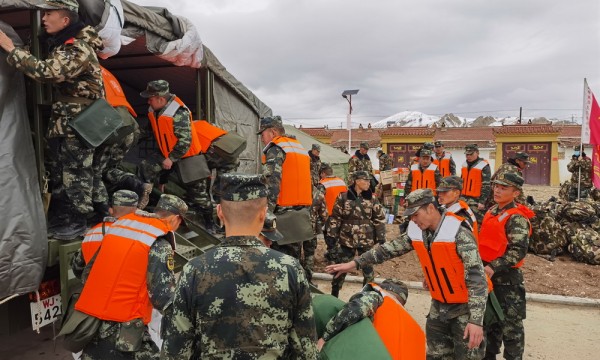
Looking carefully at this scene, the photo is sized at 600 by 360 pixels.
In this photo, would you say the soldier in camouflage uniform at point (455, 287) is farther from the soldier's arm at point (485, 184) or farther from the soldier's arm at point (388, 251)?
the soldier's arm at point (485, 184)

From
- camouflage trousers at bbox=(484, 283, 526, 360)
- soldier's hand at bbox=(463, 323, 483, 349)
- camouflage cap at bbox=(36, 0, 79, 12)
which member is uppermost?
camouflage cap at bbox=(36, 0, 79, 12)

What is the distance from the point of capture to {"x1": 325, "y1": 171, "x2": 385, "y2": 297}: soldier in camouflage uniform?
559 centimetres

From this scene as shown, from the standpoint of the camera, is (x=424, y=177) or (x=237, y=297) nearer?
(x=237, y=297)

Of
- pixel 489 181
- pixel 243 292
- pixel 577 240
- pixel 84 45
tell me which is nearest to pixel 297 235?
pixel 84 45

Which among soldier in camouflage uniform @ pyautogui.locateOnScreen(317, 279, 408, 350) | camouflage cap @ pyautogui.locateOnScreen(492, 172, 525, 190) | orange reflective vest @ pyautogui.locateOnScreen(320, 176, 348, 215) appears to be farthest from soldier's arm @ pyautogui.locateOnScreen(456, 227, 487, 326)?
orange reflective vest @ pyautogui.locateOnScreen(320, 176, 348, 215)

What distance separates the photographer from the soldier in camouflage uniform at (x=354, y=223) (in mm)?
5590

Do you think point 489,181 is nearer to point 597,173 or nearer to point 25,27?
point 597,173

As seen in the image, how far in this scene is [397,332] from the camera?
260 centimetres

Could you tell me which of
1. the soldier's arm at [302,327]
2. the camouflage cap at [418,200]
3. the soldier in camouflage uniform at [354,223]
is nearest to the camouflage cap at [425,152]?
the soldier in camouflage uniform at [354,223]

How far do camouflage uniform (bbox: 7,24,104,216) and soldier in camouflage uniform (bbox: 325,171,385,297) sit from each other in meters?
3.22

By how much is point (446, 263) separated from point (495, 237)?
1.00 m

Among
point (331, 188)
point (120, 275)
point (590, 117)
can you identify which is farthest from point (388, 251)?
point (590, 117)

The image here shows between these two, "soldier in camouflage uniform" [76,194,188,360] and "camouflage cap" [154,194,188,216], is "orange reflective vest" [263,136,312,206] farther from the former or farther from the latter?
"soldier in camouflage uniform" [76,194,188,360]

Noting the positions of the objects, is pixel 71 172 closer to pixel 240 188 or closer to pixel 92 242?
pixel 92 242
